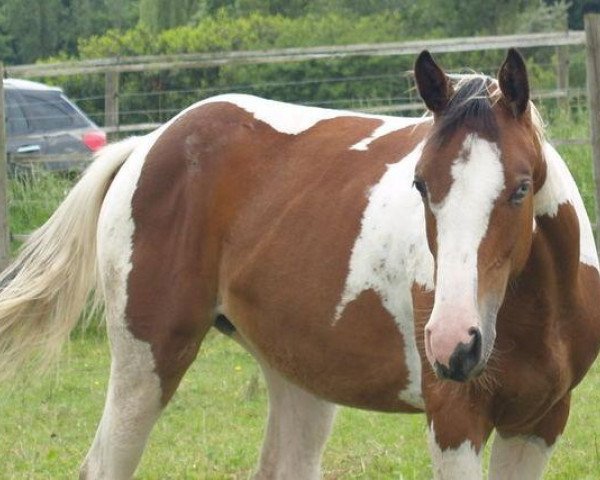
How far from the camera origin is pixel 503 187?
A: 356cm

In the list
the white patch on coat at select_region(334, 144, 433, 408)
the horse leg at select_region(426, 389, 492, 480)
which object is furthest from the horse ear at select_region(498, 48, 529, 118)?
the horse leg at select_region(426, 389, 492, 480)

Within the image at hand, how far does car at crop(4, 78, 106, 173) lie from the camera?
1411 centimetres

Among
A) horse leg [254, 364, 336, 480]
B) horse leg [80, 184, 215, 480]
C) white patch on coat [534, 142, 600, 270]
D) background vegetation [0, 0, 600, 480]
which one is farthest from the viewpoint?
background vegetation [0, 0, 600, 480]

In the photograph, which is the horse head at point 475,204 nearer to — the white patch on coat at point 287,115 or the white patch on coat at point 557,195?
the white patch on coat at point 557,195

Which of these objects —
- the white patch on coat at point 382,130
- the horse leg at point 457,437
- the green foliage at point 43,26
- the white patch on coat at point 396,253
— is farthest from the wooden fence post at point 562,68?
the green foliage at point 43,26

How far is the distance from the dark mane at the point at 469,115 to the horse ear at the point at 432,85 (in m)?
0.04

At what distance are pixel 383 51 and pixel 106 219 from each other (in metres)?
6.99

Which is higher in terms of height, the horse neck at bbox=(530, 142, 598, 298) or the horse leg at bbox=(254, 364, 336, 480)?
the horse neck at bbox=(530, 142, 598, 298)

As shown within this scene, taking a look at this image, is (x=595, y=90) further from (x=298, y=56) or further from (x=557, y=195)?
(x=557, y=195)

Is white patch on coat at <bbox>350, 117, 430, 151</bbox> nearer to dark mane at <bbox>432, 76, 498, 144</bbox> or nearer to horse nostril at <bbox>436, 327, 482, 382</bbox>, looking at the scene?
dark mane at <bbox>432, 76, 498, 144</bbox>

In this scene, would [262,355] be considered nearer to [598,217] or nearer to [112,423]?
[112,423]

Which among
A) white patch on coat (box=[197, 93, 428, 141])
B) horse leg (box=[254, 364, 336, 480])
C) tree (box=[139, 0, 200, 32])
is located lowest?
tree (box=[139, 0, 200, 32])

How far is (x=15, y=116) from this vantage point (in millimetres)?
14352

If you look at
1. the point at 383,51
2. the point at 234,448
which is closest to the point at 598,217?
the point at 383,51
